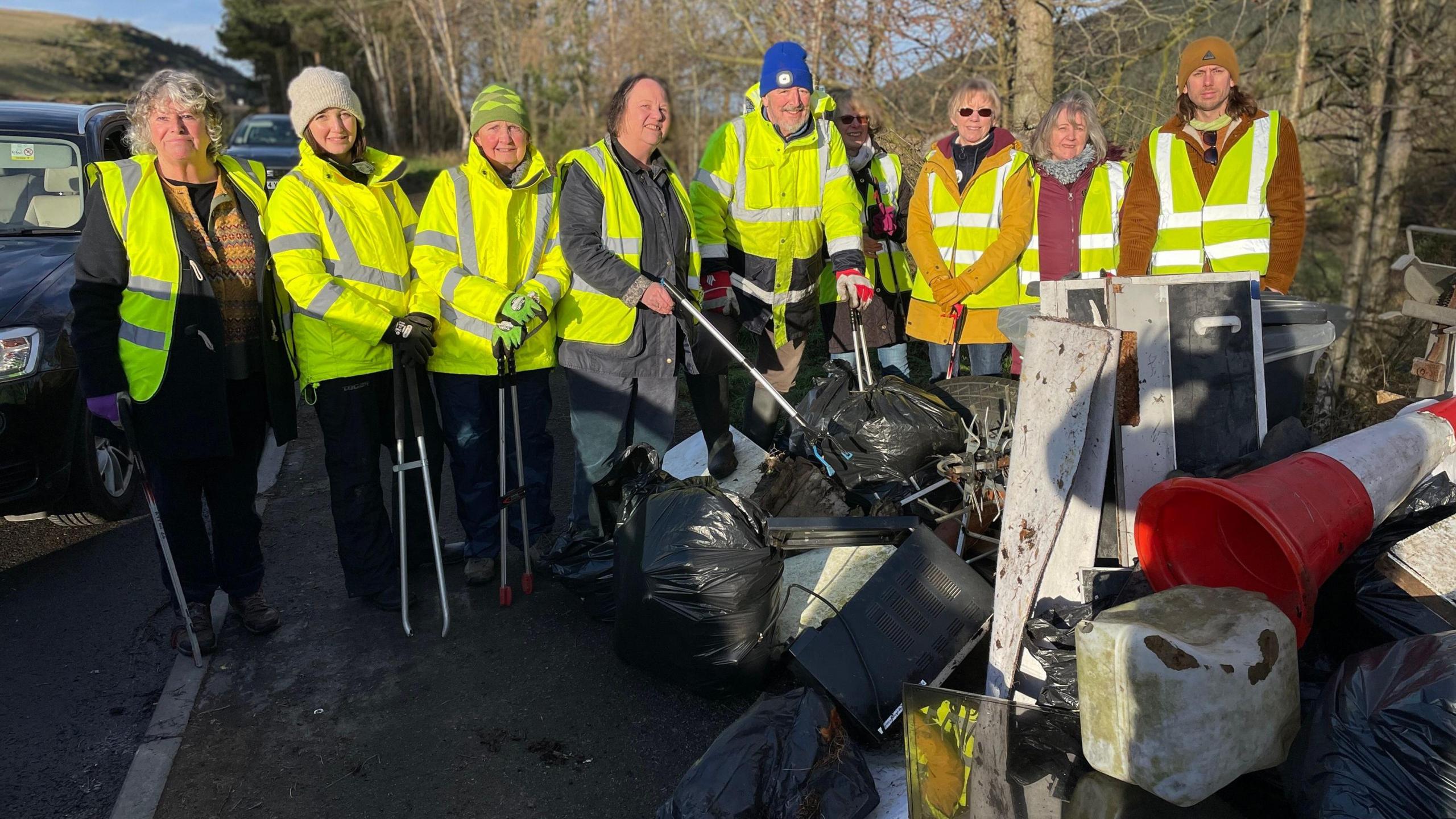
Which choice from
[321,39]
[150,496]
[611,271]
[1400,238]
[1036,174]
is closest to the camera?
[150,496]

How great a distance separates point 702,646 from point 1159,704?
4.85ft

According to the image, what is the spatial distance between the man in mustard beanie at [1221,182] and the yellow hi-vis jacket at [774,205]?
137cm

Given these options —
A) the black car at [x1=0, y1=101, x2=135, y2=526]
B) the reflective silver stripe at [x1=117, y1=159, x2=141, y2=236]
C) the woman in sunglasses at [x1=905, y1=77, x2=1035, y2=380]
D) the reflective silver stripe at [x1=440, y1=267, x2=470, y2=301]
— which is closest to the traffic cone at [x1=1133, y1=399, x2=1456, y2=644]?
the woman in sunglasses at [x1=905, y1=77, x2=1035, y2=380]

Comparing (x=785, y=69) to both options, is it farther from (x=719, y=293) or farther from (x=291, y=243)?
(x=291, y=243)

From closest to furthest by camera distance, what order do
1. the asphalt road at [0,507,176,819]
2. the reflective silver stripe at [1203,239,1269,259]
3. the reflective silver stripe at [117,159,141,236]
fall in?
the asphalt road at [0,507,176,819] < the reflective silver stripe at [117,159,141,236] < the reflective silver stripe at [1203,239,1269,259]

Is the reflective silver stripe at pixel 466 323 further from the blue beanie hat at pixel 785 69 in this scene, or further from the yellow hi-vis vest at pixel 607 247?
the blue beanie hat at pixel 785 69

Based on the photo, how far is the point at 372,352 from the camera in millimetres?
3717

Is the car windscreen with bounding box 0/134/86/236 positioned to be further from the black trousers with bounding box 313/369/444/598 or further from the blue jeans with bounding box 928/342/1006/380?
the blue jeans with bounding box 928/342/1006/380

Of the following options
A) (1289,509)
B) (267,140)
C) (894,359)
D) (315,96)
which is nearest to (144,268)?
(315,96)

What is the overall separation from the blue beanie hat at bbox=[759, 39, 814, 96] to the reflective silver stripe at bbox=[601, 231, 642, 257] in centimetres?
100

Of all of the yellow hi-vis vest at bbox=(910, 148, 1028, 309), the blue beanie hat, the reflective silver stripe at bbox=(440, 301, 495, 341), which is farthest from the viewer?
the yellow hi-vis vest at bbox=(910, 148, 1028, 309)

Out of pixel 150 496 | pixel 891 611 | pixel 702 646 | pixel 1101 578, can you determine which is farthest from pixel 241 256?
pixel 1101 578

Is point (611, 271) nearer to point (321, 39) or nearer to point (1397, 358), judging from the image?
point (1397, 358)

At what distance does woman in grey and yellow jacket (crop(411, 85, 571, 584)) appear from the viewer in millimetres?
3824
